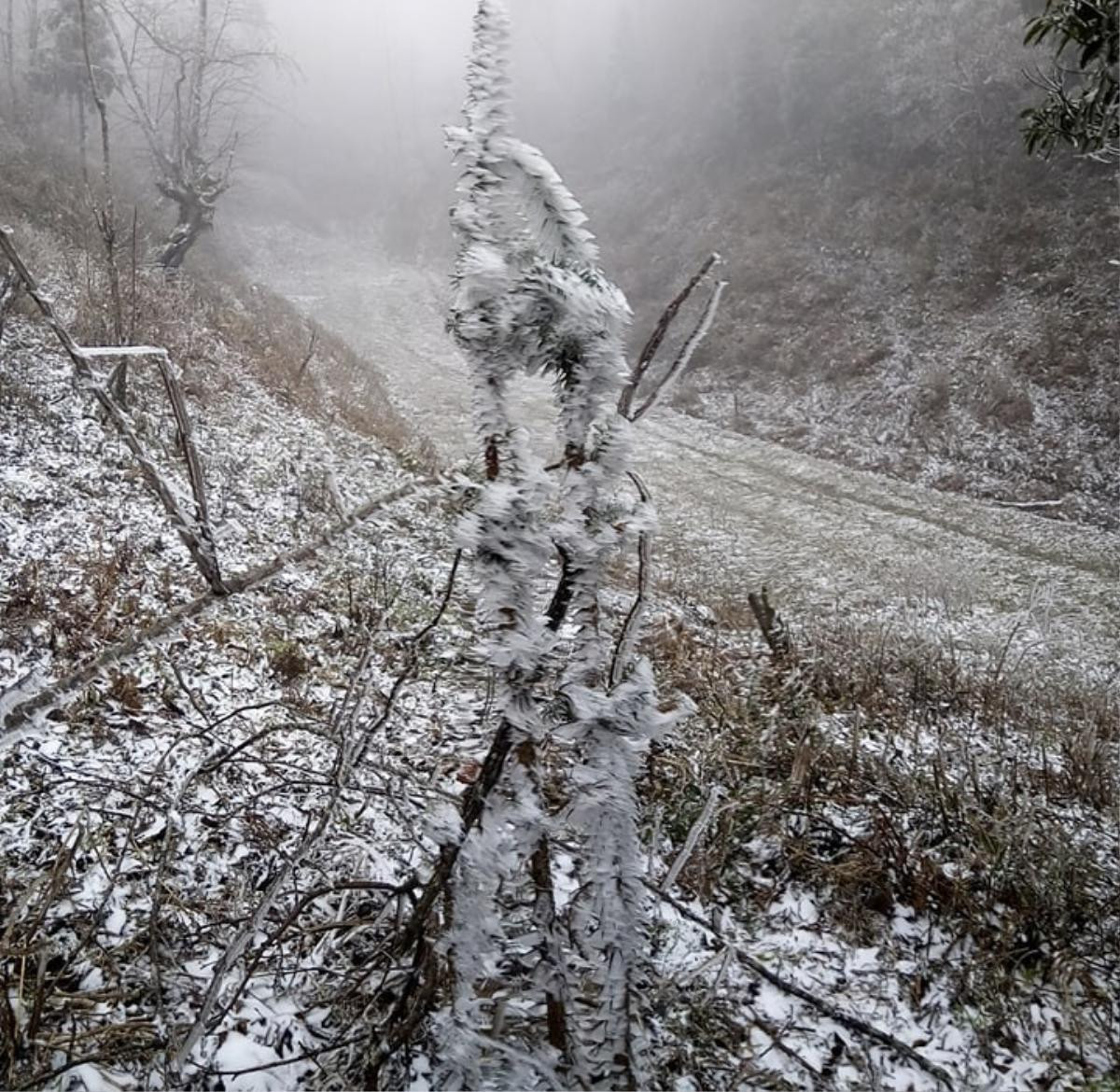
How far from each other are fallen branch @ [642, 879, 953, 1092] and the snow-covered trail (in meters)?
3.14

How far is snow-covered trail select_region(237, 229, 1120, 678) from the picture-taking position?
28.2ft

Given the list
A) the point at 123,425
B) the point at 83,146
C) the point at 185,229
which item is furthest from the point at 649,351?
the point at 83,146

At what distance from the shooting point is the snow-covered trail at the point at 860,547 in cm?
860

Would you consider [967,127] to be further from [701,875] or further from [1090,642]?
[701,875]

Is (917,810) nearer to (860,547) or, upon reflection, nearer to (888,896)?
(888,896)

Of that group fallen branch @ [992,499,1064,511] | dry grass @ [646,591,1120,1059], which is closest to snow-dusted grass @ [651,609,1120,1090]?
dry grass @ [646,591,1120,1059]

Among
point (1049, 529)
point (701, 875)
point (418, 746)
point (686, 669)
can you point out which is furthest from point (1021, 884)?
point (1049, 529)

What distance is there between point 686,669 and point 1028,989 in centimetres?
265

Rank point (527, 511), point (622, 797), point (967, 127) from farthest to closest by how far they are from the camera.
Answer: point (967, 127), point (622, 797), point (527, 511)

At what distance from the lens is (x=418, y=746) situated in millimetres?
4074

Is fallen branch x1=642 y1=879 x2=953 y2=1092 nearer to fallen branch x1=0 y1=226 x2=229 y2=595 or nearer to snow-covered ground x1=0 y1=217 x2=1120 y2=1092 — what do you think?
snow-covered ground x1=0 y1=217 x2=1120 y2=1092

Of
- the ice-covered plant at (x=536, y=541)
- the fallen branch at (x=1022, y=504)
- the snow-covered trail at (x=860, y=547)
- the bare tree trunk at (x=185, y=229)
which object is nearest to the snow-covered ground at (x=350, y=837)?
the ice-covered plant at (x=536, y=541)

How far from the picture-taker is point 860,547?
11.1 metres

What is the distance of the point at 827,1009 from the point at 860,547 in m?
9.01
